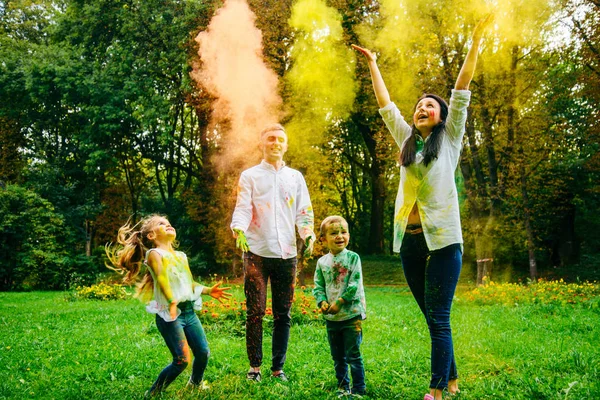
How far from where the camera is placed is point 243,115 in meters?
12.9

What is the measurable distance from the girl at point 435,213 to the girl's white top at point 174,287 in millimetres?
1530

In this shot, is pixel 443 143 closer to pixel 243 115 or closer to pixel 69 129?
pixel 243 115

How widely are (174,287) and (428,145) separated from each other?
2.07m

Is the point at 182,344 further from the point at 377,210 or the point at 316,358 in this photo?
the point at 377,210

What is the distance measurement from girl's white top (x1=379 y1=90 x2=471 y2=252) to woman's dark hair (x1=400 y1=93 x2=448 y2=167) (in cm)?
3

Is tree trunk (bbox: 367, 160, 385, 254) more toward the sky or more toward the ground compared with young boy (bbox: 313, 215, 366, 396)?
more toward the sky

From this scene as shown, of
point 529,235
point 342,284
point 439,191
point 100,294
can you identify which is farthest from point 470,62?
point 529,235

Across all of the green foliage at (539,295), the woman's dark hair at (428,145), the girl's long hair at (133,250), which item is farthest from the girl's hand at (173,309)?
the green foliage at (539,295)

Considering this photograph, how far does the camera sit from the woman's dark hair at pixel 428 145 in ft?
11.0

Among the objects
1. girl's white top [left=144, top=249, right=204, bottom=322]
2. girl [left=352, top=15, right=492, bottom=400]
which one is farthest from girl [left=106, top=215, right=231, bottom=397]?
girl [left=352, top=15, right=492, bottom=400]

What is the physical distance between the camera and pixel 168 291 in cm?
346

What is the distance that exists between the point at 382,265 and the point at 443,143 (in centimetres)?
2043

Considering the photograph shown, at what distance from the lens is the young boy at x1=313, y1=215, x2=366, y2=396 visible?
361 centimetres

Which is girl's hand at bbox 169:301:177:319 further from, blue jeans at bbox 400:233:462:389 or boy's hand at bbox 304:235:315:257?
blue jeans at bbox 400:233:462:389
